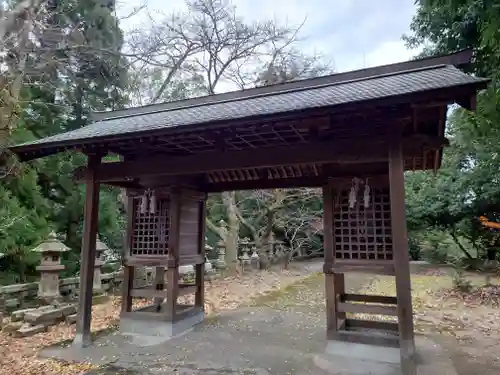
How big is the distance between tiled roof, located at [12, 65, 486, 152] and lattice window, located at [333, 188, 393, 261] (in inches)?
57.1

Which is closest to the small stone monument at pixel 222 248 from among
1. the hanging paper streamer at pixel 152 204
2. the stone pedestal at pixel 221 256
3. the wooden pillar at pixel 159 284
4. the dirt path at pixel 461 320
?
the stone pedestal at pixel 221 256

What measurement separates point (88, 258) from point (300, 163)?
141 inches

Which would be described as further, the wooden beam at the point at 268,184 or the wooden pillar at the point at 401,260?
the wooden beam at the point at 268,184

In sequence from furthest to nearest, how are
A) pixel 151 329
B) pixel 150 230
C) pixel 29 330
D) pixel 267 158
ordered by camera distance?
1. pixel 150 230
2. pixel 29 330
3. pixel 151 329
4. pixel 267 158

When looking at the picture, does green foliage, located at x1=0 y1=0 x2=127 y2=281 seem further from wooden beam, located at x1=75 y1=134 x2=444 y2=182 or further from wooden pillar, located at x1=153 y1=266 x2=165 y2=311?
wooden beam, located at x1=75 y1=134 x2=444 y2=182

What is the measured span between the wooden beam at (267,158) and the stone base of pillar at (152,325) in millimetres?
2367

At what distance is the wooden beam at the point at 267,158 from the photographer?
4.16 metres

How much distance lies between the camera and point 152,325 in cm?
583

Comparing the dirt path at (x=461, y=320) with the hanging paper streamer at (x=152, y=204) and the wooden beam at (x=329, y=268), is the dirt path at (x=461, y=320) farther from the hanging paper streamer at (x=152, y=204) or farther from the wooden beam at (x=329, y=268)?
the hanging paper streamer at (x=152, y=204)

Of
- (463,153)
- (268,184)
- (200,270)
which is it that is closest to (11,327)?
(200,270)

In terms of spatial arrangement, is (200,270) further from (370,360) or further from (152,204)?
(370,360)

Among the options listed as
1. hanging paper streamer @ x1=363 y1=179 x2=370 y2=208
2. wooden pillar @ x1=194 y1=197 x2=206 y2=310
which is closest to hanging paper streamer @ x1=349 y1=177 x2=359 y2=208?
hanging paper streamer @ x1=363 y1=179 x2=370 y2=208

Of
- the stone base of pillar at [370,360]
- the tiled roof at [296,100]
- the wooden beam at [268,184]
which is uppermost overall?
the tiled roof at [296,100]

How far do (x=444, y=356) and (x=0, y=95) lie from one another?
25.3ft
